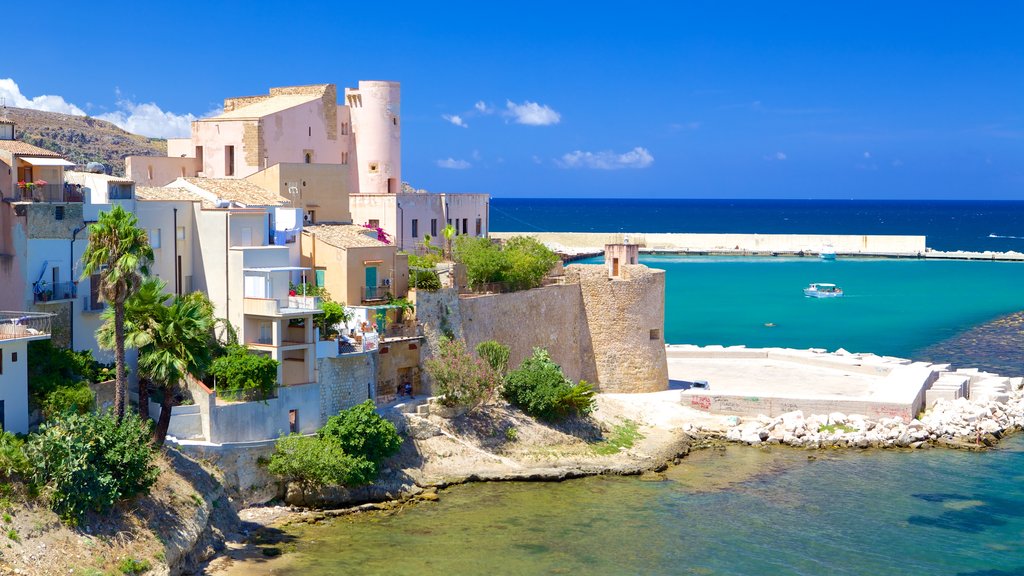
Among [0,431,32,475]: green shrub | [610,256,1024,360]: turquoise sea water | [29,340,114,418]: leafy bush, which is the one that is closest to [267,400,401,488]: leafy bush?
[29,340,114,418]: leafy bush

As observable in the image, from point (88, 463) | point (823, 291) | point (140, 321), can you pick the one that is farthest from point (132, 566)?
point (823, 291)

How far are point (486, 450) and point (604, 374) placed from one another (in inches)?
335

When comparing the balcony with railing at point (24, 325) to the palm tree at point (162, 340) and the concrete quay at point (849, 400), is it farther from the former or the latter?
the concrete quay at point (849, 400)

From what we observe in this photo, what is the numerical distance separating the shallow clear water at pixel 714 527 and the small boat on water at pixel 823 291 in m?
52.5

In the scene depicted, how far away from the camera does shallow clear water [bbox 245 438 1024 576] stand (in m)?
28.4

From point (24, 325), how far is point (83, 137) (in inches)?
2255

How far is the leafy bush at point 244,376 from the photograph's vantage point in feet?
101

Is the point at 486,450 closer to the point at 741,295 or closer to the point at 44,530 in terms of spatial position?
the point at 44,530

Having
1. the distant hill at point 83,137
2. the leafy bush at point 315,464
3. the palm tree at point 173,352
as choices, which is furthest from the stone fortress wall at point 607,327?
the distant hill at point 83,137

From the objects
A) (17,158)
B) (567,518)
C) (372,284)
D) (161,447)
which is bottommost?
(567,518)

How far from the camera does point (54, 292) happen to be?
30438mm

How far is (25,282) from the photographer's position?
98.2ft

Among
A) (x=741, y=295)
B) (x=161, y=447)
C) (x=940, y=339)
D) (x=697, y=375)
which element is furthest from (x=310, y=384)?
(x=741, y=295)

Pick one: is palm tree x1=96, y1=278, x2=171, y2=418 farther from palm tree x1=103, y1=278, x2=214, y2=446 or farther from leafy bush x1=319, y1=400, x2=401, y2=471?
leafy bush x1=319, y1=400, x2=401, y2=471
